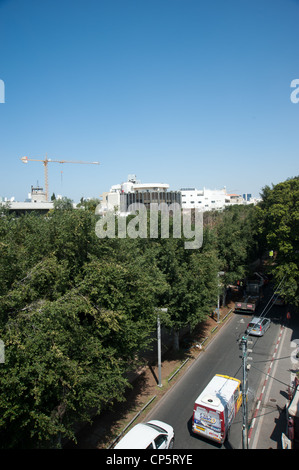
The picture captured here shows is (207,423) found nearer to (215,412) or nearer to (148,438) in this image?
(215,412)

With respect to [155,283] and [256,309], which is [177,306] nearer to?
[155,283]

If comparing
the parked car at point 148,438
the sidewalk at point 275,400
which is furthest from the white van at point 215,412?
the parked car at point 148,438

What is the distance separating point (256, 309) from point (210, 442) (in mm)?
18589

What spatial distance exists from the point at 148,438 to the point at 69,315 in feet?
17.7

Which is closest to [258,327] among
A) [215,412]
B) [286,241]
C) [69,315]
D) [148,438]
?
[286,241]

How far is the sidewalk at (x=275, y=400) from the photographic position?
477 inches

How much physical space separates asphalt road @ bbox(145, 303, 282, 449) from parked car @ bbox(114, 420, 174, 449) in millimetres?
1104

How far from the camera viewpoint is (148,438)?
10.3m

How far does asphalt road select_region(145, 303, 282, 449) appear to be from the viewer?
12305 millimetres

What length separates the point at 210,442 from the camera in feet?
39.5

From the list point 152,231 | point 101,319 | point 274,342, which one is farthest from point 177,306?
point 274,342

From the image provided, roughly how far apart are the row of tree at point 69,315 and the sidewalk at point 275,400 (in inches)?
210

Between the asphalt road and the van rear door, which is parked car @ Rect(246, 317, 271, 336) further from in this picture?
the van rear door

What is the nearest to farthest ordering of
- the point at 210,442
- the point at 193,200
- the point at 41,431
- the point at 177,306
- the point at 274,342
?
the point at 41,431 < the point at 210,442 < the point at 177,306 < the point at 274,342 < the point at 193,200
